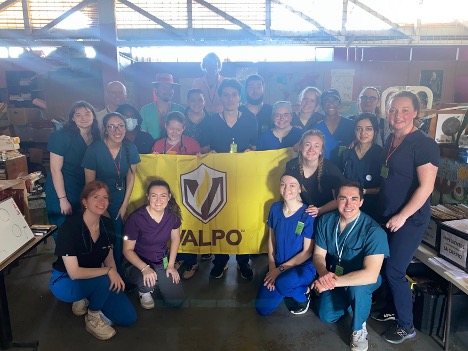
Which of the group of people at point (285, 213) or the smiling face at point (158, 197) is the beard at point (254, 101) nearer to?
the group of people at point (285, 213)

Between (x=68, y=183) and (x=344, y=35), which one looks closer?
(x=68, y=183)

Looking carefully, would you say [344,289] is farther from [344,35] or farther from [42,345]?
[344,35]

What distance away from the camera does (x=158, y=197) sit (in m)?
2.81

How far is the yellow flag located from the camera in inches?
126

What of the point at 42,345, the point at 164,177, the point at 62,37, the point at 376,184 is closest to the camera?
the point at 42,345

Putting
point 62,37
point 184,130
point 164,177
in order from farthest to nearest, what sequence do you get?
point 62,37
point 184,130
point 164,177

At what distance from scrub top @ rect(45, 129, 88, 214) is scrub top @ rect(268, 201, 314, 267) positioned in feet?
5.22

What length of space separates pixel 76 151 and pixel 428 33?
8.80m

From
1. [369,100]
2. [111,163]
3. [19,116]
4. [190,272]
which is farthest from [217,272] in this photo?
[19,116]

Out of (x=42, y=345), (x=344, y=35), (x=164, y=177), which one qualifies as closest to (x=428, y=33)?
(x=344, y=35)

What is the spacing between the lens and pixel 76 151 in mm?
2947

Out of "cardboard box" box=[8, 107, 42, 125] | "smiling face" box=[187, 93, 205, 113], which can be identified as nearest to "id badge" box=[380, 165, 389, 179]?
"smiling face" box=[187, 93, 205, 113]

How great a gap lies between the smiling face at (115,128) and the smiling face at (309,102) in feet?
5.57

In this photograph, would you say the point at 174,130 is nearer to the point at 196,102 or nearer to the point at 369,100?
the point at 196,102
